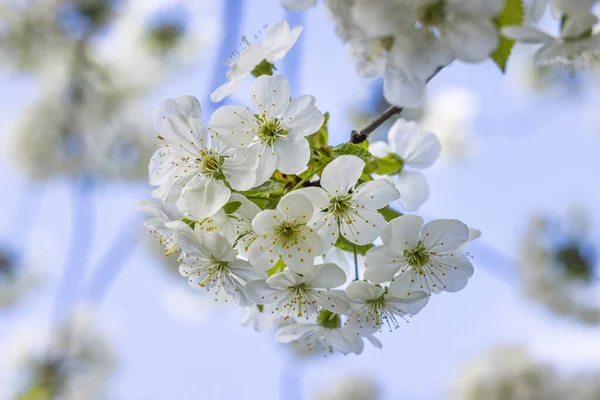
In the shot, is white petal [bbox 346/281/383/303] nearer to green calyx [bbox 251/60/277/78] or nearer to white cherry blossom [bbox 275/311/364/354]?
white cherry blossom [bbox 275/311/364/354]

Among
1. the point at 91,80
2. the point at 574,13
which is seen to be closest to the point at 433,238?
the point at 574,13

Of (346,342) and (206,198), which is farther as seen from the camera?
(346,342)

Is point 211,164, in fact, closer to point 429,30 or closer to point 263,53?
point 263,53

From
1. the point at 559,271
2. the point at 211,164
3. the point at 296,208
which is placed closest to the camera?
the point at 296,208

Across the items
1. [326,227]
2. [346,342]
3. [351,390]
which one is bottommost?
[346,342]

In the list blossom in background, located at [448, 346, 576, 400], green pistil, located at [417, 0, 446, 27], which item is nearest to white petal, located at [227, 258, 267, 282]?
green pistil, located at [417, 0, 446, 27]

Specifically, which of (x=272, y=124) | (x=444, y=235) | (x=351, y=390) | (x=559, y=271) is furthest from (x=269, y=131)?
(x=351, y=390)

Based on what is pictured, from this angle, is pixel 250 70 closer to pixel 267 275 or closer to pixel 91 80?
pixel 267 275
